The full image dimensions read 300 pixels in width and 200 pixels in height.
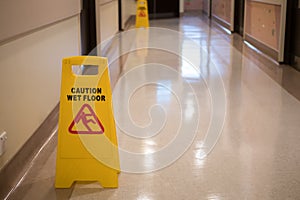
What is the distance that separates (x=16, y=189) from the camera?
2.49 m

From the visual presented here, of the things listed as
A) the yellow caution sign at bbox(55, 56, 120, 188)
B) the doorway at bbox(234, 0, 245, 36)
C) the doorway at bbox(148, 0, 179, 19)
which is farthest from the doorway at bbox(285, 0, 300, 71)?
the doorway at bbox(148, 0, 179, 19)

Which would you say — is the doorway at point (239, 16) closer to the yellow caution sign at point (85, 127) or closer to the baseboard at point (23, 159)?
the baseboard at point (23, 159)

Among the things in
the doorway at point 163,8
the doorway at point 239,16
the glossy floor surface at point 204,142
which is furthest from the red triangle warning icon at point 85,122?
the doorway at point 163,8

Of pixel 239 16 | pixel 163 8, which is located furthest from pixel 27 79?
pixel 163 8

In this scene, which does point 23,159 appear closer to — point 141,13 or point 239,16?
point 239,16

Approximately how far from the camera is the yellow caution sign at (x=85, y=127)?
2.46m

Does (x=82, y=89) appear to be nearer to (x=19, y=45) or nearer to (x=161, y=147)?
(x=19, y=45)

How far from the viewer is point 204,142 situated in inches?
131

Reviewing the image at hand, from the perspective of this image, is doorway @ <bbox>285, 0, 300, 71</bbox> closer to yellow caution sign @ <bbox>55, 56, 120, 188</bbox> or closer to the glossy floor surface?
the glossy floor surface

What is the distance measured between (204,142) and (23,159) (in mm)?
1387

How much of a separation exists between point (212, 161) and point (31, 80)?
1406mm

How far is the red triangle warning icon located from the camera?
2465mm

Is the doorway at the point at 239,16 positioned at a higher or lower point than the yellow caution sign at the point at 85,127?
higher

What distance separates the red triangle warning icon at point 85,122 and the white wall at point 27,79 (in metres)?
0.39
